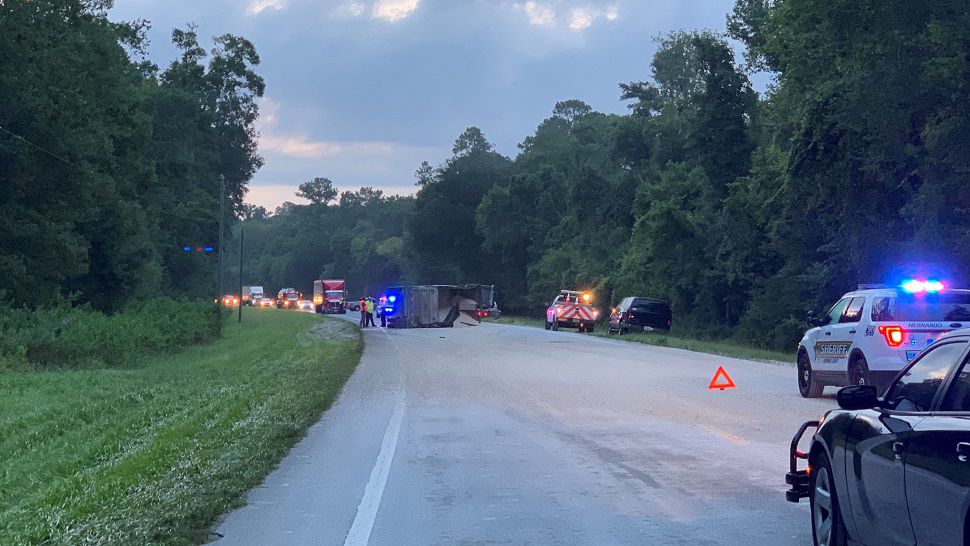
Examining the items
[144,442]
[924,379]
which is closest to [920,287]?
[924,379]

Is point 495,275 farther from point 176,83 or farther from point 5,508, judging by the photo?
point 5,508

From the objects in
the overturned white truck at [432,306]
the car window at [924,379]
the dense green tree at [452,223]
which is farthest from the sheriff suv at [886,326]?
the dense green tree at [452,223]

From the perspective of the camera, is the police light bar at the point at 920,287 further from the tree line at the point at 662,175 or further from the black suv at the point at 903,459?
the tree line at the point at 662,175

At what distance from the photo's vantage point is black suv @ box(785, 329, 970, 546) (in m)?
5.18

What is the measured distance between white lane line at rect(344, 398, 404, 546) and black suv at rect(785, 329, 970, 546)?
3308 mm

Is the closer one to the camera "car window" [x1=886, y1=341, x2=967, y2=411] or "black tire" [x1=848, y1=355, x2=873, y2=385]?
"car window" [x1=886, y1=341, x2=967, y2=411]

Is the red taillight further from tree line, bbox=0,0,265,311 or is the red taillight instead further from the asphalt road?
tree line, bbox=0,0,265,311

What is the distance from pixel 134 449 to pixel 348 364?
16303 millimetres

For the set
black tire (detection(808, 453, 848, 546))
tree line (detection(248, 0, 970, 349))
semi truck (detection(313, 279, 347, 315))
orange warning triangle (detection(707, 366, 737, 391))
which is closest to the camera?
black tire (detection(808, 453, 848, 546))

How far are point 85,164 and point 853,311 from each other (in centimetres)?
2794

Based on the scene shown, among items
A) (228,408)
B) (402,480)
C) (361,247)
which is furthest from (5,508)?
(361,247)

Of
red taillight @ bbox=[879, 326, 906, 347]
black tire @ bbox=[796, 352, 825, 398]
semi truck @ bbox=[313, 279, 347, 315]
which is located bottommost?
black tire @ bbox=[796, 352, 825, 398]

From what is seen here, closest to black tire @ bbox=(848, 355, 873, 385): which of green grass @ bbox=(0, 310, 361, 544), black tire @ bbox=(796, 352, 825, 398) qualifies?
black tire @ bbox=(796, 352, 825, 398)

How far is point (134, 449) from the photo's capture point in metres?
13.7
